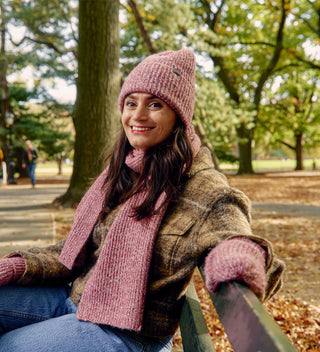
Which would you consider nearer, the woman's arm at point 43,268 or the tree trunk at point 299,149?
the woman's arm at point 43,268

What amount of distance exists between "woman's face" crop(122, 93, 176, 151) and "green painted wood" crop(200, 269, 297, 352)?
0.85 meters

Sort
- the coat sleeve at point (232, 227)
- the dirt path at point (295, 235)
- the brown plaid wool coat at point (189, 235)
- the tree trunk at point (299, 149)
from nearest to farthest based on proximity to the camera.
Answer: the coat sleeve at point (232, 227)
the brown plaid wool coat at point (189, 235)
the dirt path at point (295, 235)
the tree trunk at point (299, 149)

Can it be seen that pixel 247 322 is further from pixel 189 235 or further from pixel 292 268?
pixel 292 268

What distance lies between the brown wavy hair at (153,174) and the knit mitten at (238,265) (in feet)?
1.57

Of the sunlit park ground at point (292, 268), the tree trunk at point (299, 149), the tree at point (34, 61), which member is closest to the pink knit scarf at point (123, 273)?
the sunlit park ground at point (292, 268)

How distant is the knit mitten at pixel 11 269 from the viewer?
6.15 feet

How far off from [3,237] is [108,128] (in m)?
2.95

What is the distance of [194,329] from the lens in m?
1.61

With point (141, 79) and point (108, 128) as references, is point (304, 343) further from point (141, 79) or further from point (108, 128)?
point (108, 128)

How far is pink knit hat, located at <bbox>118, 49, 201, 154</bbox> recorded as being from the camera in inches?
71.6

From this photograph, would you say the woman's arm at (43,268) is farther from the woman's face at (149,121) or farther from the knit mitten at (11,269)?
the woman's face at (149,121)

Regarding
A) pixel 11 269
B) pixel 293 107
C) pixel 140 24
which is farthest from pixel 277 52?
pixel 11 269

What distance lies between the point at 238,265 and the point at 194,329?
63cm

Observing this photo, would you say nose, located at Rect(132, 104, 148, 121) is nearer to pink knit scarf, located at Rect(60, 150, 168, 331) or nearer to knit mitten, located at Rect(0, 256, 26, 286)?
pink knit scarf, located at Rect(60, 150, 168, 331)
